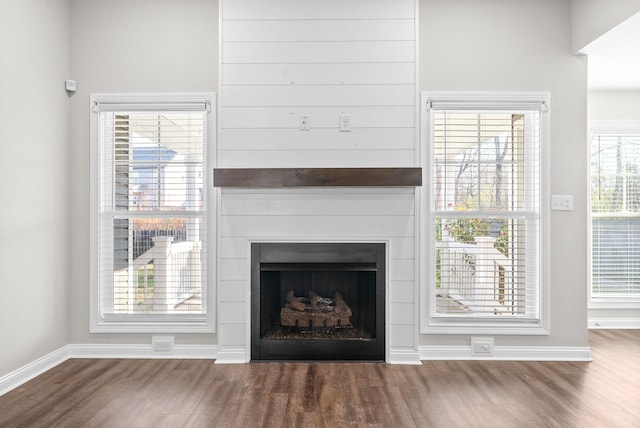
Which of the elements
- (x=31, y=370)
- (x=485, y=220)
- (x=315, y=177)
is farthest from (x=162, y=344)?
(x=485, y=220)

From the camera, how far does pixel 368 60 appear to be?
11.3 ft

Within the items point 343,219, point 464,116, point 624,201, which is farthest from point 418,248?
point 624,201

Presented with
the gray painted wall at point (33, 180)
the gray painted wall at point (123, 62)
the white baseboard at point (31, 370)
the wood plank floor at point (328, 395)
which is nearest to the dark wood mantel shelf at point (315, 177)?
the gray painted wall at point (123, 62)

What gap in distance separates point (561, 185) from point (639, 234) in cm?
180

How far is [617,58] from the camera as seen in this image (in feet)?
11.6

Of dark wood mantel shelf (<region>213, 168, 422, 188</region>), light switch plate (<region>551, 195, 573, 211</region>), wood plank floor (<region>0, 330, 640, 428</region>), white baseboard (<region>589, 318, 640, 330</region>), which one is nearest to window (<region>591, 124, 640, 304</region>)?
white baseboard (<region>589, 318, 640, 330</region>)

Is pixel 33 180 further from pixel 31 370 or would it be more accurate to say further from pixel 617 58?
pixel 617 58

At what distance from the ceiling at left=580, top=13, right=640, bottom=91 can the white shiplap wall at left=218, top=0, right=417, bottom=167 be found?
1404 millimetres

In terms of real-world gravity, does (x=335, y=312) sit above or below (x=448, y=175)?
below

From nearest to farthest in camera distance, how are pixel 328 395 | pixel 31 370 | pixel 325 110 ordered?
pixel 328 395, pixel 31 370, pixel 325 110

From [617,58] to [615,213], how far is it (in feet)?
5.70

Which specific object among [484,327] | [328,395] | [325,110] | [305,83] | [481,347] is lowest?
[328,395]

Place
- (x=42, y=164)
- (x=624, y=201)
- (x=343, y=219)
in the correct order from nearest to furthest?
(x=42, y=164)
(x=343, y=219)
(x=624, y=201)

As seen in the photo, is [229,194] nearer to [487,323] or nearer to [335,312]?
[335,312]
